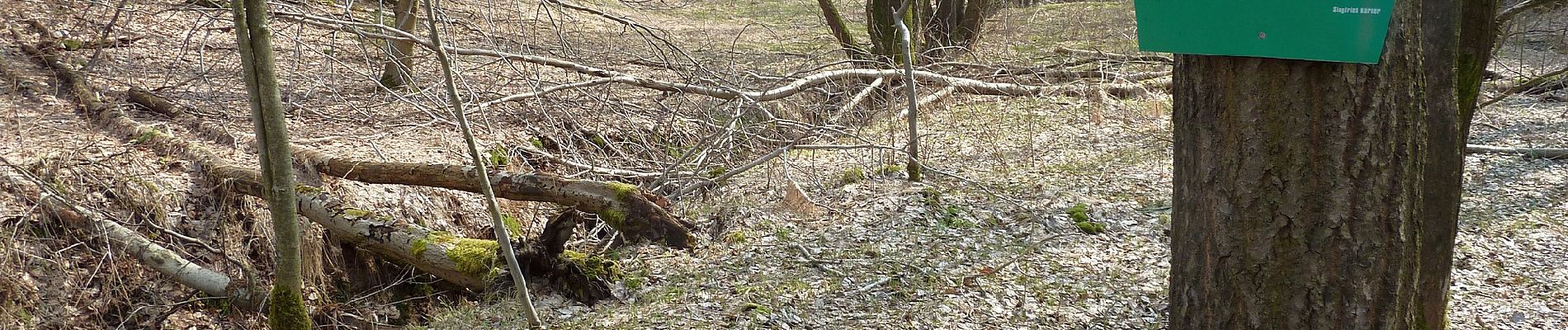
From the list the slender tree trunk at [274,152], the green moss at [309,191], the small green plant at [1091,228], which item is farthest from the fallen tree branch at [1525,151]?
the green moss at [309,191]

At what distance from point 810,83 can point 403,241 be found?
3.00 meters

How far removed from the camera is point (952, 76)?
25.1 feet

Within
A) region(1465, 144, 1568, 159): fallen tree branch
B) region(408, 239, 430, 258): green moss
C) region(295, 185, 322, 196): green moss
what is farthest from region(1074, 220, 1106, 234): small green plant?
region(295, 185, 322, 196): green moss

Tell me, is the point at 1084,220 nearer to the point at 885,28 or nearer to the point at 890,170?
the point at 890,170

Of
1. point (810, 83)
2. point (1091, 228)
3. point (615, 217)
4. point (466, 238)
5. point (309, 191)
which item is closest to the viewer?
point (615, 217)

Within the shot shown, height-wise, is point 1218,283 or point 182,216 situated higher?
point 1218,283

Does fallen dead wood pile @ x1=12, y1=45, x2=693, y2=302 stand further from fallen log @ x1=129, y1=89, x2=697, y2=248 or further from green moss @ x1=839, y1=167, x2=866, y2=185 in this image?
green moss @ x1=839, y1=167, x2=866, y2=185

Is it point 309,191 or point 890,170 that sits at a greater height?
point 309,191

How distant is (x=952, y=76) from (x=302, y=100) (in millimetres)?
4732

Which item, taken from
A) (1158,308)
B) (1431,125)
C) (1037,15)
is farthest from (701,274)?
(1037,15)

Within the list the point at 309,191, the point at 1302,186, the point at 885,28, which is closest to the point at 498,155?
the point at 309,191

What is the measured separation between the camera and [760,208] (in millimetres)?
5246

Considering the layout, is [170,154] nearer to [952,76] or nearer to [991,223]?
[991,223]

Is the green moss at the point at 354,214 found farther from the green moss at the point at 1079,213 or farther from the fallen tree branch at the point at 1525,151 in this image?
the fallen tree branch at the point at 1525,151
